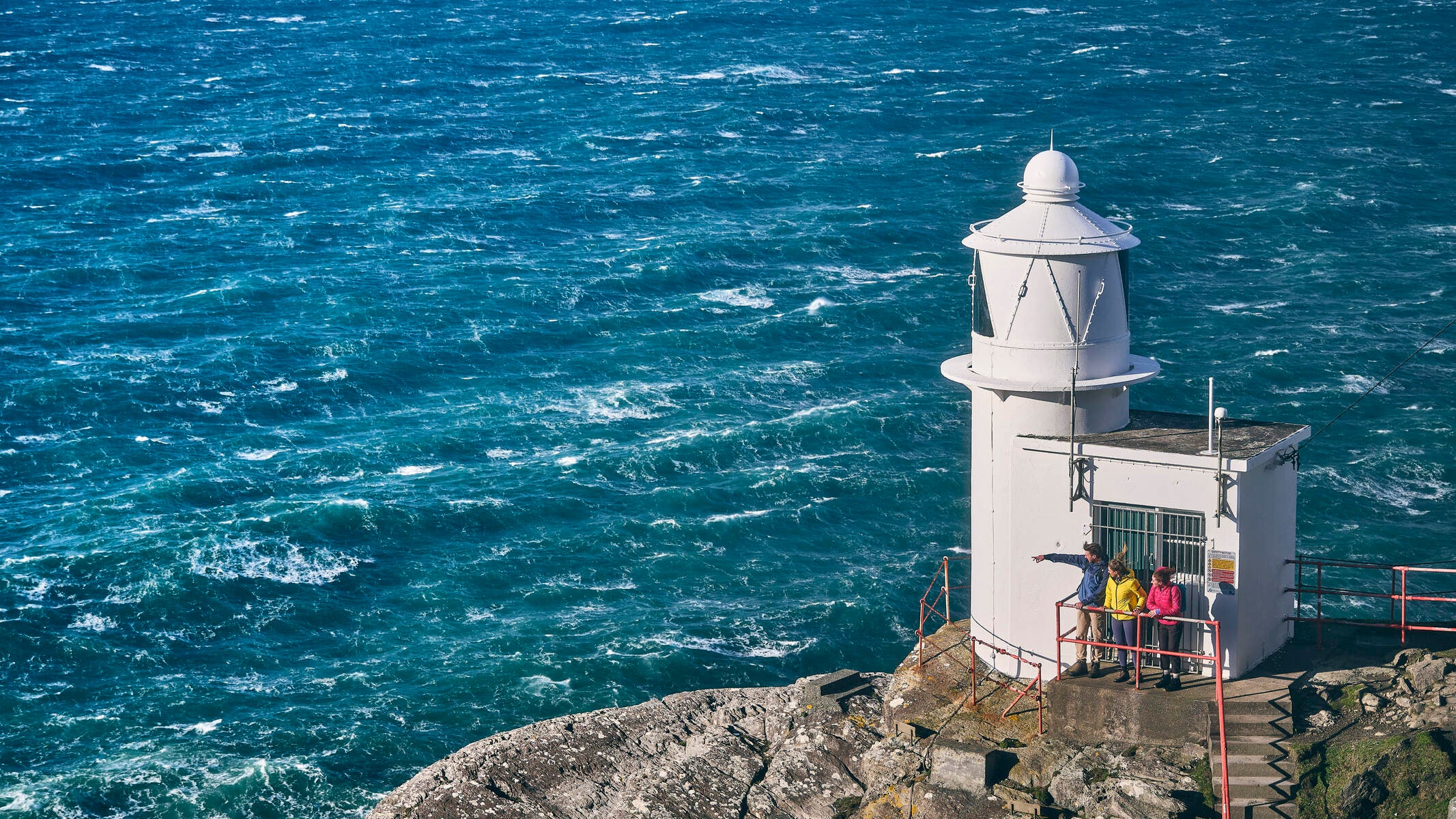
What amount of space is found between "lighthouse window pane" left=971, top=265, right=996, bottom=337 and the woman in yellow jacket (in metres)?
4.03

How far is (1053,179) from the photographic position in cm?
2309

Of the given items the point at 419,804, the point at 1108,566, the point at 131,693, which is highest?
the point at 1108,566

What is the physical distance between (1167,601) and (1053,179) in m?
6.44

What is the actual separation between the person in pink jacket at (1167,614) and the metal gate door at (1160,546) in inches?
7.4

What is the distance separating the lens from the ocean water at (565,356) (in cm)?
4031

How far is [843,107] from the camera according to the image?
102 metres

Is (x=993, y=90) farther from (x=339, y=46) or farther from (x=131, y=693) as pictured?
(x=131, y=693)

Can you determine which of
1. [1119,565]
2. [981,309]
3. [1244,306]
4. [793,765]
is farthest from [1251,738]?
[1244,306]

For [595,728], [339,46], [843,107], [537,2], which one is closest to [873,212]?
[843,107]

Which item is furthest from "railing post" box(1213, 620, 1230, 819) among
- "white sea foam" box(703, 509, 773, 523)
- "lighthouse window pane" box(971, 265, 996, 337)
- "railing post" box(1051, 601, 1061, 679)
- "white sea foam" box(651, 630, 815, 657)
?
"white sea foam" box(703, 509, 773, 523)

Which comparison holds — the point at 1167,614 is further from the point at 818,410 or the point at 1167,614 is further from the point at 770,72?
the point at 770,72

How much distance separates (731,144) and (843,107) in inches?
448

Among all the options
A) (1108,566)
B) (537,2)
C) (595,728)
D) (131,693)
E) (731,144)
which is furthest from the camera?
(537,2)

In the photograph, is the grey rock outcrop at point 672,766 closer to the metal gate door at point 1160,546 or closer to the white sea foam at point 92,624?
the metal gate door at point 1160,546
